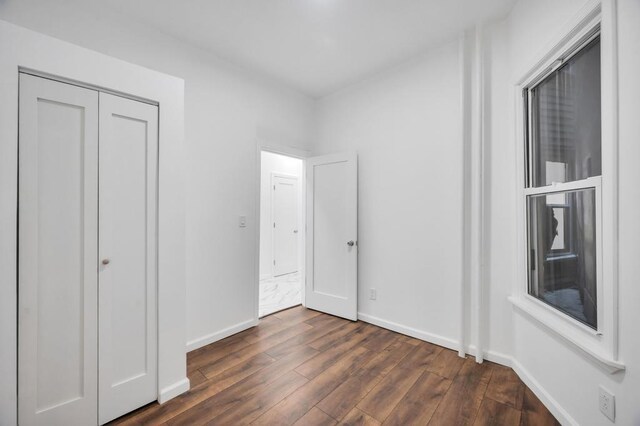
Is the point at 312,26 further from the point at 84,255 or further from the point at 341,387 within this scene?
the point at 341,387

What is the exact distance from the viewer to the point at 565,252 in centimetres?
174

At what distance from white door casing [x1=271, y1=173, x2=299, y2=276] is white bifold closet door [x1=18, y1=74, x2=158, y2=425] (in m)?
3.49

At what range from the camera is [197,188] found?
2605 mm

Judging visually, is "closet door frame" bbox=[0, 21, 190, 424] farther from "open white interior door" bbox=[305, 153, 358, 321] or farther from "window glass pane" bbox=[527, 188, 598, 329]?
"window glass pane" bbox=[527, 188, 598, 329]

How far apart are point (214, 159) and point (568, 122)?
281 centimetres

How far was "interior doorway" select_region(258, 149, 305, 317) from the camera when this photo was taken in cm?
515

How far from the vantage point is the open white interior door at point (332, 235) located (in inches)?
128

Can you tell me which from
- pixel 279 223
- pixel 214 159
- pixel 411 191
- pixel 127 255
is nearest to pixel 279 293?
pixel 279 223

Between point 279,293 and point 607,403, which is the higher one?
point 607,403

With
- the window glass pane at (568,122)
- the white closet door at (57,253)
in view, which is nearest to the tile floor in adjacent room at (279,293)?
the white closet door at (57,253)

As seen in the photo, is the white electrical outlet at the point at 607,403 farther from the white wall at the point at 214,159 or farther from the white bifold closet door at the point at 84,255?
the white wall at the point at 214,159

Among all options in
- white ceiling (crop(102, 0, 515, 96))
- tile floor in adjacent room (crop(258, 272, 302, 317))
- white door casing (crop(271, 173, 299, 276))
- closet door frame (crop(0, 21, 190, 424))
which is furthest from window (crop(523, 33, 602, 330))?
white door casing (crop(271, 173, 299, 276))

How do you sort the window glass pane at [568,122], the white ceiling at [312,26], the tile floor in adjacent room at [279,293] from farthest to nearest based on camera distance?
the tile floor in adjacent room at [279,293], the white ceiling at [312,26], the window glass pane at [568,122]

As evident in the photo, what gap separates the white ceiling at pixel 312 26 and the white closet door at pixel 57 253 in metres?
1.14
